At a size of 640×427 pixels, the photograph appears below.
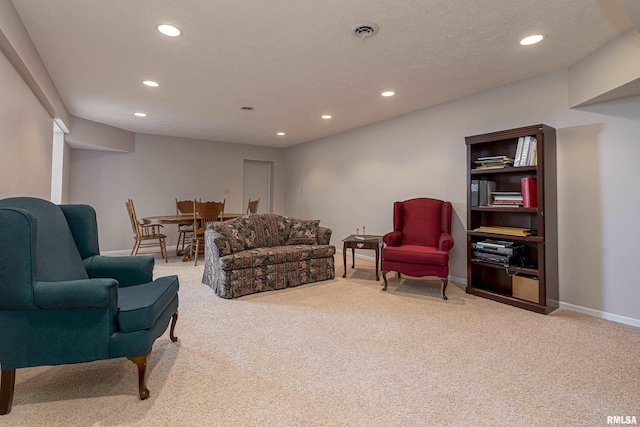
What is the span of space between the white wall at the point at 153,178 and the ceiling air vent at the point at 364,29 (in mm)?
5305

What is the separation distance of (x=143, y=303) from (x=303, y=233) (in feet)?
8.83

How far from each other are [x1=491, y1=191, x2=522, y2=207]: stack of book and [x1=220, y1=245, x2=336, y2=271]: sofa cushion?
2.02m

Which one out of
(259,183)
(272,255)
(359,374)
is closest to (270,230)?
(272,255)

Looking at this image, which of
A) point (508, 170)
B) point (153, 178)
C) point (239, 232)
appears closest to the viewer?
point (508, 170)

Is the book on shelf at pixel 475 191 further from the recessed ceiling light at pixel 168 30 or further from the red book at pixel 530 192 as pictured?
the recessed ceiling light at pixel 168 30

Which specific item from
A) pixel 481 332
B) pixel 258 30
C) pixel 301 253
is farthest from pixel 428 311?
pixel 258 30

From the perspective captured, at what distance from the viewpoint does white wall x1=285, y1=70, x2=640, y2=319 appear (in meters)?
2.77

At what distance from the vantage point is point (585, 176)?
298 cm

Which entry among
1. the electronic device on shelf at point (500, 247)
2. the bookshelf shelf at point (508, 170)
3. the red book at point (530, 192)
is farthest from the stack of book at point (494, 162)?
the electronic device on shelf at point (500, 247)

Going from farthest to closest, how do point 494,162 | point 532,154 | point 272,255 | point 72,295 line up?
1. point 272,255
2. point 494,162
3. point 532,154
4. point 72,295

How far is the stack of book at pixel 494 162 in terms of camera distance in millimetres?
3332

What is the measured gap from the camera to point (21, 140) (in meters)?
2.79

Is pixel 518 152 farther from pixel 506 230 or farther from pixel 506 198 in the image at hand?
pixel 506 230

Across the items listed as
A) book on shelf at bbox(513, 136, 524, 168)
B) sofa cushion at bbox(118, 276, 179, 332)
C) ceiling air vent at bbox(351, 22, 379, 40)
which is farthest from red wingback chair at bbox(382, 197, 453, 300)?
sofa cushion at bbox(118, 276, 179, 332)
